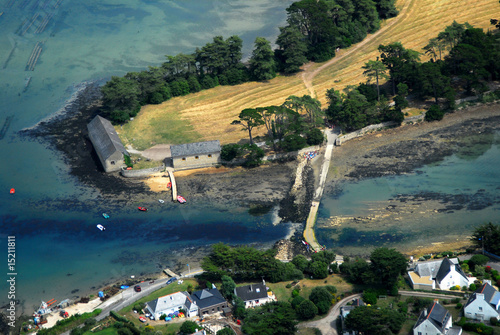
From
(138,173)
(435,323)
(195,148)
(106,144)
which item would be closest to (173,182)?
(138,173)

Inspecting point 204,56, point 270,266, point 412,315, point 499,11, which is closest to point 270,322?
point 270,266

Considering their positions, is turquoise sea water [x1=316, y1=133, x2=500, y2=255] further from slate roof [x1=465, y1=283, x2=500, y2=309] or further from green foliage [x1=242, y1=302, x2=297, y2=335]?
green foliage [x1=242, y1=302, x2=297, y2=335]

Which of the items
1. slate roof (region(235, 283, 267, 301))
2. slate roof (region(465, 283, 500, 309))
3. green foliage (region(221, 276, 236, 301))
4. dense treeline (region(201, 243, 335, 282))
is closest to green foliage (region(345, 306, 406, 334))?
slate roof (region(465, 283, 500, 309))

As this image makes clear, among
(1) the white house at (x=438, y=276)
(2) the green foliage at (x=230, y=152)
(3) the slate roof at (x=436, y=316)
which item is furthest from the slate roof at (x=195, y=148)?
(3) the slate roof at (x=436, y=316)

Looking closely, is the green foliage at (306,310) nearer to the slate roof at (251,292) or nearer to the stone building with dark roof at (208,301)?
the slate roof at (251,292)

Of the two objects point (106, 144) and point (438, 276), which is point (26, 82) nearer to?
point (106, 144)

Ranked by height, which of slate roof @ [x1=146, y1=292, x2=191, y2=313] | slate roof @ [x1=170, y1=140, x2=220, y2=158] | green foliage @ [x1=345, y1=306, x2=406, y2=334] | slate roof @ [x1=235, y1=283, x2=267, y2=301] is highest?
slate roof @ [x1=170, y1=140, x2=220, y2=158]
